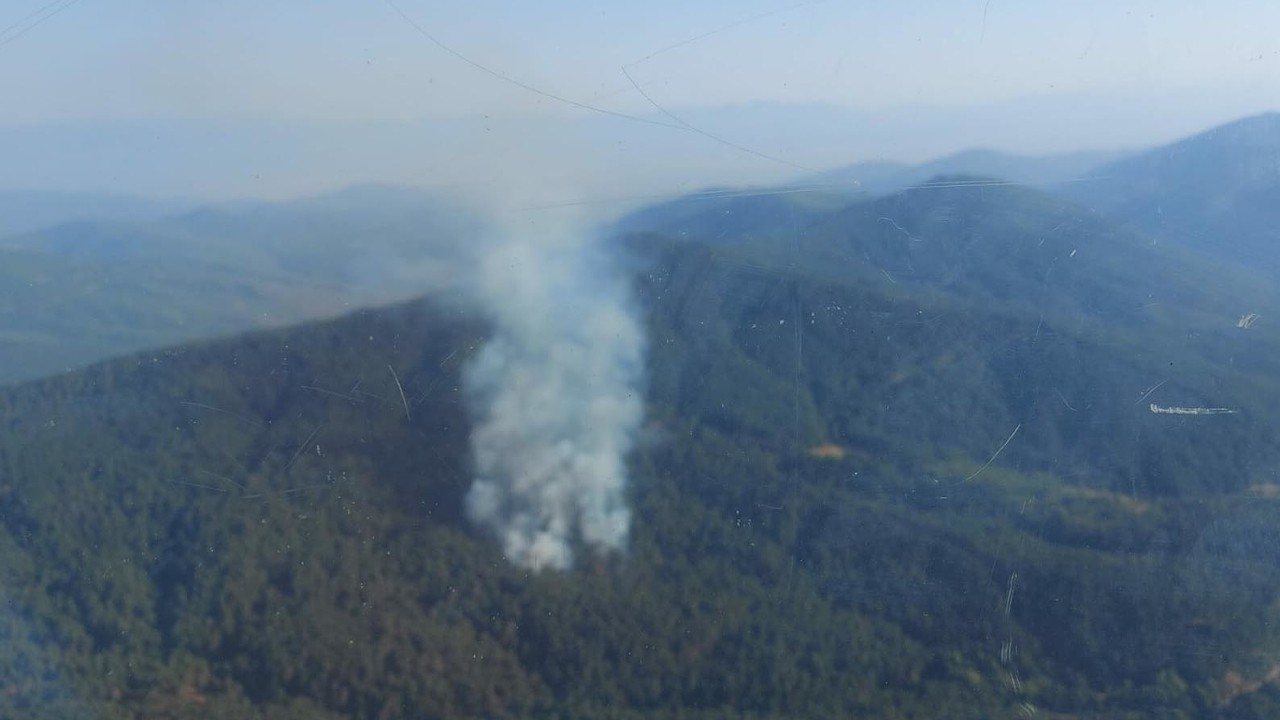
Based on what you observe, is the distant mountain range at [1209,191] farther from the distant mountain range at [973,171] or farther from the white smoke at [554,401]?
the white smoke at [554,401]

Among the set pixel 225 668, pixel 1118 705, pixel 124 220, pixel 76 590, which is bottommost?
pixel 1118 705

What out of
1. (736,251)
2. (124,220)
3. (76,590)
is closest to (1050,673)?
(736,251)

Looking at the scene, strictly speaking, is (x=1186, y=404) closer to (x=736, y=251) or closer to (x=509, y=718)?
(x=736, y=251)

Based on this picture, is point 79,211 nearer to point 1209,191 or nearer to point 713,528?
point 713,528

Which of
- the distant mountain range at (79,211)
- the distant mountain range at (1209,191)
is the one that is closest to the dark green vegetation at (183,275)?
the distant mountain range at (79,211)

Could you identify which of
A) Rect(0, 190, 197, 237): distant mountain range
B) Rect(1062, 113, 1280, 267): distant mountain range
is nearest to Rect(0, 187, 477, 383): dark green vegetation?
Rect(0, 190, 197, 237): distant mountain range

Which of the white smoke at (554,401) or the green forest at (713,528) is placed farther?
the white smoke at (554,401)
